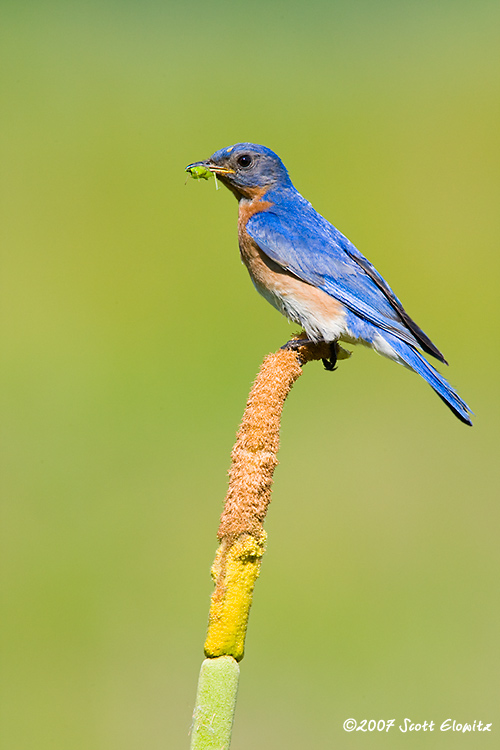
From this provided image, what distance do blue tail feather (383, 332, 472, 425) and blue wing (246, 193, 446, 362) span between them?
4 centimetres

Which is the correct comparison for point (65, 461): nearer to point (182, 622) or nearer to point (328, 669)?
point (182, 622)

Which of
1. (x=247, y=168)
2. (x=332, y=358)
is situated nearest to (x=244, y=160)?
(x=247, y=168)

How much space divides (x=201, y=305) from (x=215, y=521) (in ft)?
9.50

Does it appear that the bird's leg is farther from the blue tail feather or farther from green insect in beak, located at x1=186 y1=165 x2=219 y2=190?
green insect in beak, located at x1=186 y1=165 x2=219 y2=190

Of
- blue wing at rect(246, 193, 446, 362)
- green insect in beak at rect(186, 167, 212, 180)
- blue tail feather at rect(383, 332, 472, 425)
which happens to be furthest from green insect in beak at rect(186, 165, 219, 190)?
blue tail feather at rect(383, 332, 472, 425)

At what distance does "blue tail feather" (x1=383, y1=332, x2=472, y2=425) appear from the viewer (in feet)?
13.6

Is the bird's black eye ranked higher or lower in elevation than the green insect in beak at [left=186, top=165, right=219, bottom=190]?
higher

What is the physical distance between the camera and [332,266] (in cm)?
482

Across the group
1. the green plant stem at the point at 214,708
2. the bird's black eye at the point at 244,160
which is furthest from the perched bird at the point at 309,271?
the green plant stem at the point at 214,708

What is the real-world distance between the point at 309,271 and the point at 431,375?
88 cm

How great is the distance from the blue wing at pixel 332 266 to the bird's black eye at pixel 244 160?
29 cm

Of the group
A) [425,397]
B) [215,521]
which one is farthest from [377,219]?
[215,521]

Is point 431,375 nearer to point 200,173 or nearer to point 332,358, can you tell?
point 332,358

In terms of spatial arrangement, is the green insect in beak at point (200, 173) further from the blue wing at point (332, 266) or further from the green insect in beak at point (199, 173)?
the blue wing at point (332, 266)
